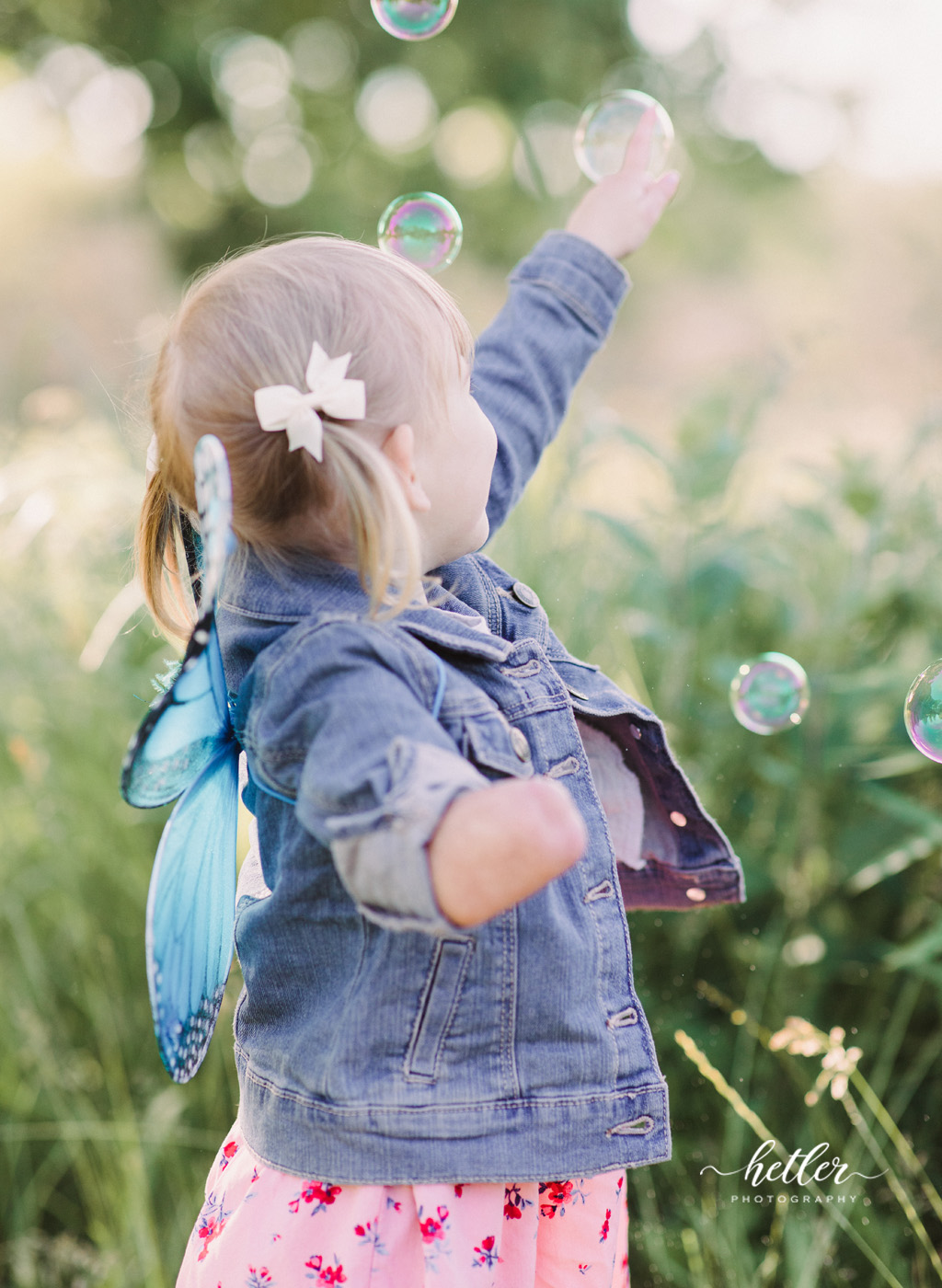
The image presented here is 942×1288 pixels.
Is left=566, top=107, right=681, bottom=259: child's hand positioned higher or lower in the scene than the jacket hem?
higher

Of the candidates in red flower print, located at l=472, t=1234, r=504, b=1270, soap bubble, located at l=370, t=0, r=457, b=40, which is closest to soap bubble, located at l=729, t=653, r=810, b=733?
red flower print, located at l=472, t=1234, r=504, b=1270

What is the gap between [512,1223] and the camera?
3.59 feet

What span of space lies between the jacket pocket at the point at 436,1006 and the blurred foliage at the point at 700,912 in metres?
0.77

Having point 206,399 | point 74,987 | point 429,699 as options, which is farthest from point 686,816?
point 74,987

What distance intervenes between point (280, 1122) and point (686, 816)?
1.76 feet

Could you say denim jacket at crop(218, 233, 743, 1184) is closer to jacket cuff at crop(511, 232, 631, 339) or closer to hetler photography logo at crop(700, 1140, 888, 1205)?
jacket cuff at crop(511, 232, 631, 339)

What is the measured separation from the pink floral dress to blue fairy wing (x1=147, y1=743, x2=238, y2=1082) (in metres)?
0.16

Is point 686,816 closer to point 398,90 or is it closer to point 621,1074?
point 621,1074

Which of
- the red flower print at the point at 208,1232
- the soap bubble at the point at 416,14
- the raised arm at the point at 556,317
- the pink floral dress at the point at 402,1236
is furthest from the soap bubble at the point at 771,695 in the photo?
the soap bubble at the point at 416,14

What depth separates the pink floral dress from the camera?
1047 millimetres

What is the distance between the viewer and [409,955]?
1.04m

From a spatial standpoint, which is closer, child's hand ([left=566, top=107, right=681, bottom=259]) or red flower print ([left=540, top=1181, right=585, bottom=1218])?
red flower print ([left=540, top=1181, right=585, bottom=1218])

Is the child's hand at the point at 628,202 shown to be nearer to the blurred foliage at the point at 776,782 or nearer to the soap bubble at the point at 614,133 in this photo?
the soap bubble at the point at 614,133

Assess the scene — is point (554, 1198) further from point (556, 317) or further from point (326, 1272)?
point (556, 317)
